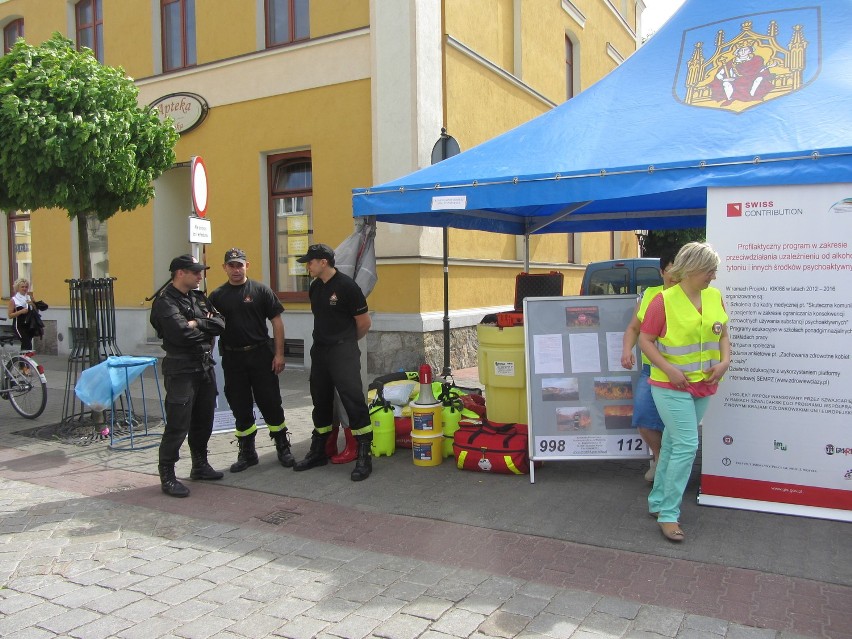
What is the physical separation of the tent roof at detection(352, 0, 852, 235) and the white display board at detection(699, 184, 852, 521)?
0.24 metres

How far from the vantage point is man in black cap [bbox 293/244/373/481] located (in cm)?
590

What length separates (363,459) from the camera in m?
5.95

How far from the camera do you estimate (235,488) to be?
5836mm

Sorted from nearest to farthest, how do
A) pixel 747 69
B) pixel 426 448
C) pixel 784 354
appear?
pixel 784 354 < pixel 747 69 < pixel 426 448

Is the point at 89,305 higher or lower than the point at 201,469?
higher

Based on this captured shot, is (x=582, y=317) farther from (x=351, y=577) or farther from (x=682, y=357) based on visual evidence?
(x=351, y=577)

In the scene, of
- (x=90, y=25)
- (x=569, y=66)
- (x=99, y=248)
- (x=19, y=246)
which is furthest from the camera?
(x=569, y=66)

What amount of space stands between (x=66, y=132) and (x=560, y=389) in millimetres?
5316

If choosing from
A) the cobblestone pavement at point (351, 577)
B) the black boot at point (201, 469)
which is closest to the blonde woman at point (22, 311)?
the cobblestone pavement at point (351, 577)

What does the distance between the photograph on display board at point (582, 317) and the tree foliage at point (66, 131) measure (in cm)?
479

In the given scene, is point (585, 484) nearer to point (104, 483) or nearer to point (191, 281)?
point (191, 281)

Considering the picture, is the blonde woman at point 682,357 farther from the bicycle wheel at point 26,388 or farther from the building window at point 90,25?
the building window at point 90,25

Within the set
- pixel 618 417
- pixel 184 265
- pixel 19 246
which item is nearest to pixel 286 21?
pixel 184 265

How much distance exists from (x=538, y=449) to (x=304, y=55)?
8.79m
